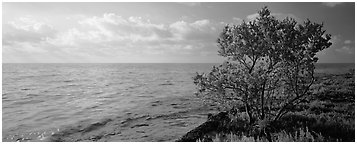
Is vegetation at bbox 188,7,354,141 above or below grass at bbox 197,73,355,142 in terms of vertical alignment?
above

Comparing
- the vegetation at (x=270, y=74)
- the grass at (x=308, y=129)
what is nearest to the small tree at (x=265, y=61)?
the vegetation at (x=270, y=74)

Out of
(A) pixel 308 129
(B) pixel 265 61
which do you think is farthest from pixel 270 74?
(A) pixel 308 129

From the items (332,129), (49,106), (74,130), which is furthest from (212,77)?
(49,106)

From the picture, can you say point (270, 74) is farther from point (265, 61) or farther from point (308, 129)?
point (308, 129)

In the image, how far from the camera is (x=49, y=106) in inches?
1021

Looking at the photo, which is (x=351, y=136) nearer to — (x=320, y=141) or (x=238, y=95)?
(x=320, y=141)

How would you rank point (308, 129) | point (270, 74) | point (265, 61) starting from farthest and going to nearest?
point (308, 129), point (265, 61), point (270, 74)

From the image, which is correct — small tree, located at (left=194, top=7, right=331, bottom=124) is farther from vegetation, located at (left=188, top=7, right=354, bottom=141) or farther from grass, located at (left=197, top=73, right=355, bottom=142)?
grass, located at (left=197, top=73, right=355, bottom=142)

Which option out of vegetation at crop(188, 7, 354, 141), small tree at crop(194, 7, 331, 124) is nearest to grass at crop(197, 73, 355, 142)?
vegetation at crop(188, 7, 354, 141)

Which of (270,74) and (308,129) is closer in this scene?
(270,74)

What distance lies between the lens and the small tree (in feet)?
33.8

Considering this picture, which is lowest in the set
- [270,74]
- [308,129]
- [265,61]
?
[308,129]

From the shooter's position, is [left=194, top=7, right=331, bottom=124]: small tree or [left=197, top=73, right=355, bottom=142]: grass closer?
[left=194, top=7, right=331, bottom=124]: small tree

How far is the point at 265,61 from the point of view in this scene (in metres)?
11.5
